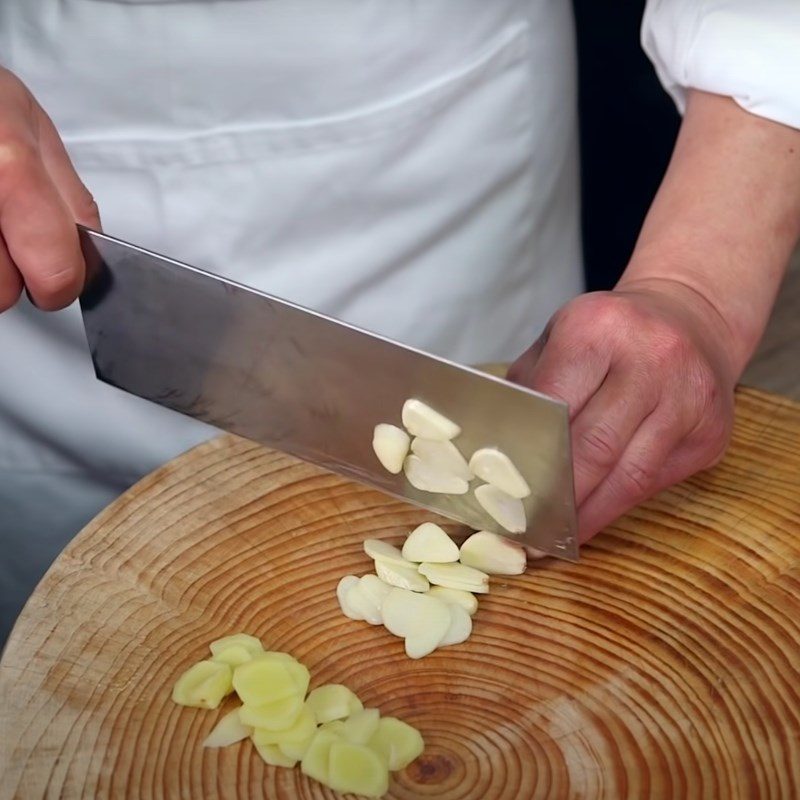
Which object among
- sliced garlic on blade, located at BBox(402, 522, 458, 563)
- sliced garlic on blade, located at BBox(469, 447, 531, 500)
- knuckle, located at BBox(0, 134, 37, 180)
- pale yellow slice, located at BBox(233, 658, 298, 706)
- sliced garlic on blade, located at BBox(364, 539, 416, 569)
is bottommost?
pale yellow slice, located at BBox(233, 658, 298, 706)

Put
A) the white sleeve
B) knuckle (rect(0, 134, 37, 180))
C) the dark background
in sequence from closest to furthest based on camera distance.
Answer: knuckle (rect(0, 134, 37, 180))
the white sleeve
the dark background

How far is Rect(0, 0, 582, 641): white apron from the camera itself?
35.6 inches

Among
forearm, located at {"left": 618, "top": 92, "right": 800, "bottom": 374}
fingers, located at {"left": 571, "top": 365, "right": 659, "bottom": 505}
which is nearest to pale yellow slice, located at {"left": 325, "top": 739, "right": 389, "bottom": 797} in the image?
fingers, located at {"left": 571, "top": 365, "right": 659, "bottom": 505}

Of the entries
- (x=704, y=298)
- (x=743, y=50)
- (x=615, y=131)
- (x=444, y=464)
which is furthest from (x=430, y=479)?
(x=615, y=131)

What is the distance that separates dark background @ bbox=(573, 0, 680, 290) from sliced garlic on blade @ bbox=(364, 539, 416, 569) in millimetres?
740

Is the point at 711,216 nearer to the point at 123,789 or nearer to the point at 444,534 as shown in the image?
the point at 444,534

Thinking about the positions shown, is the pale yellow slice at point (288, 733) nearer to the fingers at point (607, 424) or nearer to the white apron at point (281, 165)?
the fingers at point (607, 424)

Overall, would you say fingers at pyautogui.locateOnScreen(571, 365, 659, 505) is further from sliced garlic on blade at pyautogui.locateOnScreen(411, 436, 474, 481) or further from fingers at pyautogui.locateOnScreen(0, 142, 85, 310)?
fingers at pyautogui.locateOnScreen(0, 142, 85, 310)

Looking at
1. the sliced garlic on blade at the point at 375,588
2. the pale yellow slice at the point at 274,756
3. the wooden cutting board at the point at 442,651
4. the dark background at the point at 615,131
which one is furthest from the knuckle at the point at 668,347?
the dark background at the point at 615,131

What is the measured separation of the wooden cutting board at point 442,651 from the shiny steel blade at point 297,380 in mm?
62

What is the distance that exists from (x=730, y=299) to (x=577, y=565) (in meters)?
0.24

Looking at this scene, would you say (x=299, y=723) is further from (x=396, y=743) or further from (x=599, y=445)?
(x=599, y=445)

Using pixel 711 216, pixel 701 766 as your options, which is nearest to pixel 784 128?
pixel 711 216

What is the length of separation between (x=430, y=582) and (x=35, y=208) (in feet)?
1.16
